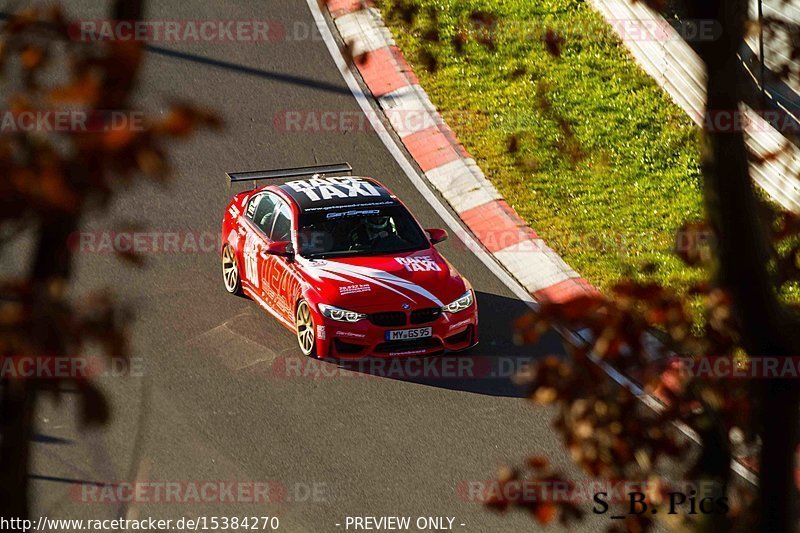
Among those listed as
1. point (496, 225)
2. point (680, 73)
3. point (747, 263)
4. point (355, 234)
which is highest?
point (747, 263)

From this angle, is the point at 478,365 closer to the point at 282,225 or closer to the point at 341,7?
the point at 282,225

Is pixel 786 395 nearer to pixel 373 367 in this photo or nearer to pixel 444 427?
pixel 444 427

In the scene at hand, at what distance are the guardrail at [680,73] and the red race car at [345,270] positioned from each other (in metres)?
5.03

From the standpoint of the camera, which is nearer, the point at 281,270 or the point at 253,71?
the point at 281,270

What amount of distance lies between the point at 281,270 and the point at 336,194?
3.63 ft

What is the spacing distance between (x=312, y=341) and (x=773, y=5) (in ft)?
30.2

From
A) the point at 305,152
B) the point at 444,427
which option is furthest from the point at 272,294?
the point at 305,152

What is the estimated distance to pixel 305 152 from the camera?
53.4 feet

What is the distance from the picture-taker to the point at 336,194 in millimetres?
13258

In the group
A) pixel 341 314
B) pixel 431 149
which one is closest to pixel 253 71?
pixel 431 149

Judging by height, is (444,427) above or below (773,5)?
below

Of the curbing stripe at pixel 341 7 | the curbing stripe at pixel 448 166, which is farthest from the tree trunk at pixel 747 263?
the curbing stripe at pixel 341 7

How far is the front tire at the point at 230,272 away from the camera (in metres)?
13.6

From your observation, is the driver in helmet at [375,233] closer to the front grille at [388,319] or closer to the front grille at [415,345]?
the front grille at [388,319]
